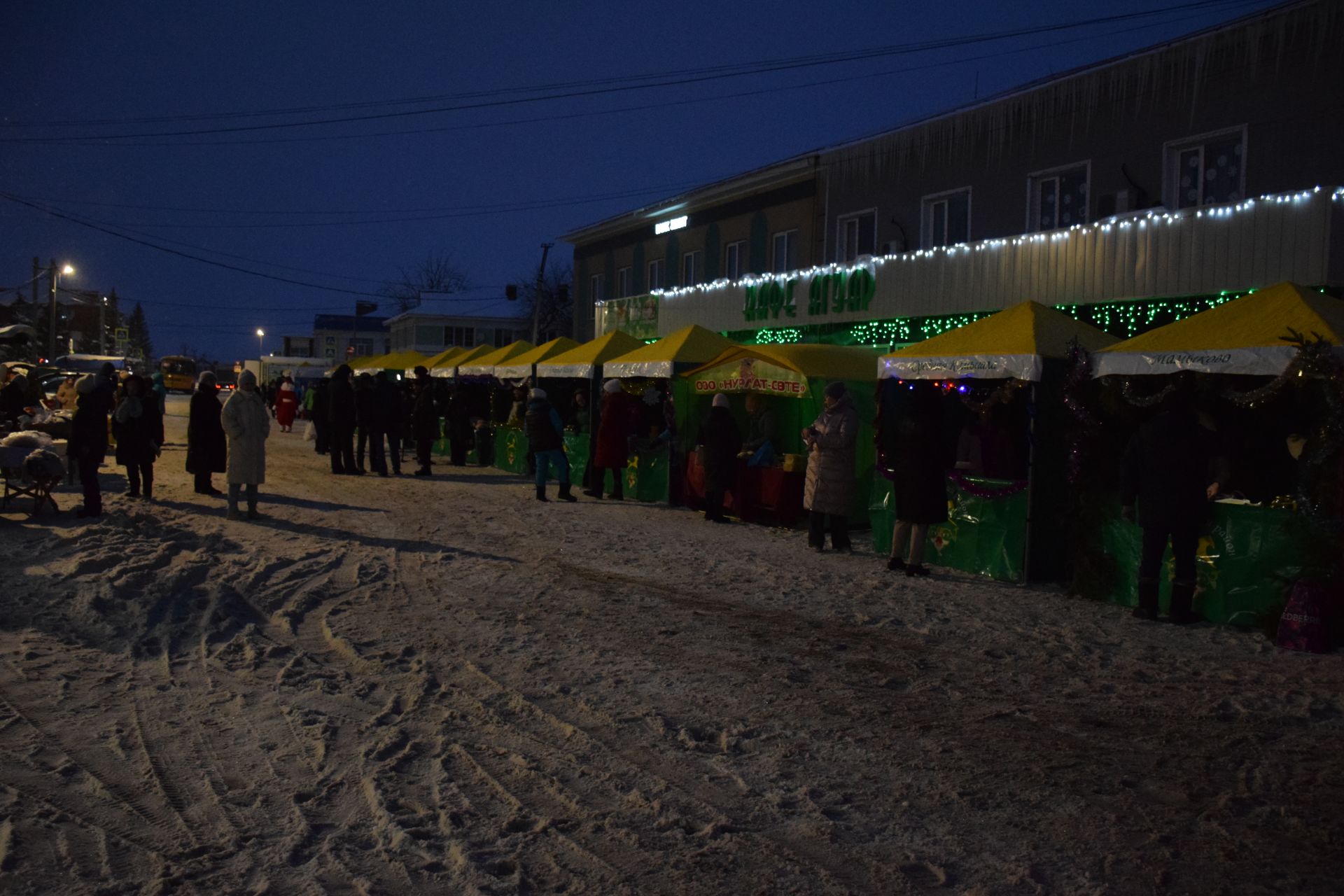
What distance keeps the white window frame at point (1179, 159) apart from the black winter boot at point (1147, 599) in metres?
Answer: 7.04

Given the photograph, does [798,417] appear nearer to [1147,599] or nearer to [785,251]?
[1147,599]

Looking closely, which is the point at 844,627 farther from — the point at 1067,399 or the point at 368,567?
the point at 368,567

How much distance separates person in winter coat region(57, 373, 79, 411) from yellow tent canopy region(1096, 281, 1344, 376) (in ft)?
69.1

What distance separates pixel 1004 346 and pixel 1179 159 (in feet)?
21.5

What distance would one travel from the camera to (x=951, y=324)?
15672mm

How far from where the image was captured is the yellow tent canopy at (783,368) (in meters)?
13.0

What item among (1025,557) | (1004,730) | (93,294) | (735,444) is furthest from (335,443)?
(93,294)

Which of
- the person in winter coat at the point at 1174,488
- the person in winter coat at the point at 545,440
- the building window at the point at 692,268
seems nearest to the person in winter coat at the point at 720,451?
the person in winter coat at the point at 545,440

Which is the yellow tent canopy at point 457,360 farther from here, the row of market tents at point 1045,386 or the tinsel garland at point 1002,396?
the tinsel garland at point 1002,396

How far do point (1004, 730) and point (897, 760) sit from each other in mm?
802

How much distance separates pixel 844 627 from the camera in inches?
301

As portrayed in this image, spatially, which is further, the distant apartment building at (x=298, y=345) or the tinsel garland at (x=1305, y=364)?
the distant apartment building at (x=298, y=345)

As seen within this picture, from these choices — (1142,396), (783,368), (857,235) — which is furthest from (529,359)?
(1142,396)

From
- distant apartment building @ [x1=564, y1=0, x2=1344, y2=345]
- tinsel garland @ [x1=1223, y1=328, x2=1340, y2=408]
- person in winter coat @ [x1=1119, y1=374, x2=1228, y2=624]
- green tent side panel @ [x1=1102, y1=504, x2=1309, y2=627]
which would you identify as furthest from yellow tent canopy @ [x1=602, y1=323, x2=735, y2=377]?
tinsel garland @ [x1=1223, y1=328, x2=1340, y2=408]
